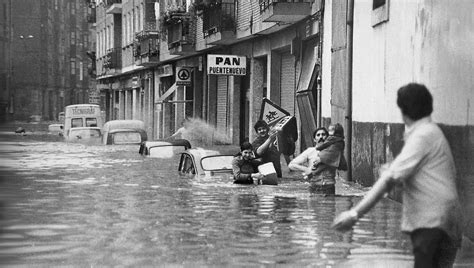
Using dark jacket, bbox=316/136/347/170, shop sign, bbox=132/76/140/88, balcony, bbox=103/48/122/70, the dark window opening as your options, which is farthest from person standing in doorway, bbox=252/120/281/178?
balcony, bbox=103/48/122/70

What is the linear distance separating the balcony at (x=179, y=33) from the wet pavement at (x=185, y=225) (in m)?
19.8

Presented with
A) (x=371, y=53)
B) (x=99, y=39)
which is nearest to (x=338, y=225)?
(x=371, y=53)

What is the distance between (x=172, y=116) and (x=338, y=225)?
47.3 meters

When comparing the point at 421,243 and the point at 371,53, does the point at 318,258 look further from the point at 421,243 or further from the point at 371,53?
the point at 371,53

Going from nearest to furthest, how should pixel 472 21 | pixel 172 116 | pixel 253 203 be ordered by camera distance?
pixel 472 21 < pixel 253 203 < pixel 172 116

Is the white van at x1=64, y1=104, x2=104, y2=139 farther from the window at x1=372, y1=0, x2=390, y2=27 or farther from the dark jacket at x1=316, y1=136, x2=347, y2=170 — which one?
the dark jacket at x1=316, y1=136, x2=347, y2=170

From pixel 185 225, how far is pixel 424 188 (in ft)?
24.0

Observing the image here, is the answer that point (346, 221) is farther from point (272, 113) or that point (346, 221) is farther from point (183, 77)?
point (183, 77)

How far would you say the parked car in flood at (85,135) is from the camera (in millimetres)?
43866

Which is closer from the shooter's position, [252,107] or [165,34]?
[252,107]

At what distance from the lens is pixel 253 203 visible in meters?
16.2

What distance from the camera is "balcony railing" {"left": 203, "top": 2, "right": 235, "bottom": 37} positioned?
35.6 meters

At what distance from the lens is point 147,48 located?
173 feet

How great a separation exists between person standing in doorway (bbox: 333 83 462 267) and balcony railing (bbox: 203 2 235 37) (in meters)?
29.8
